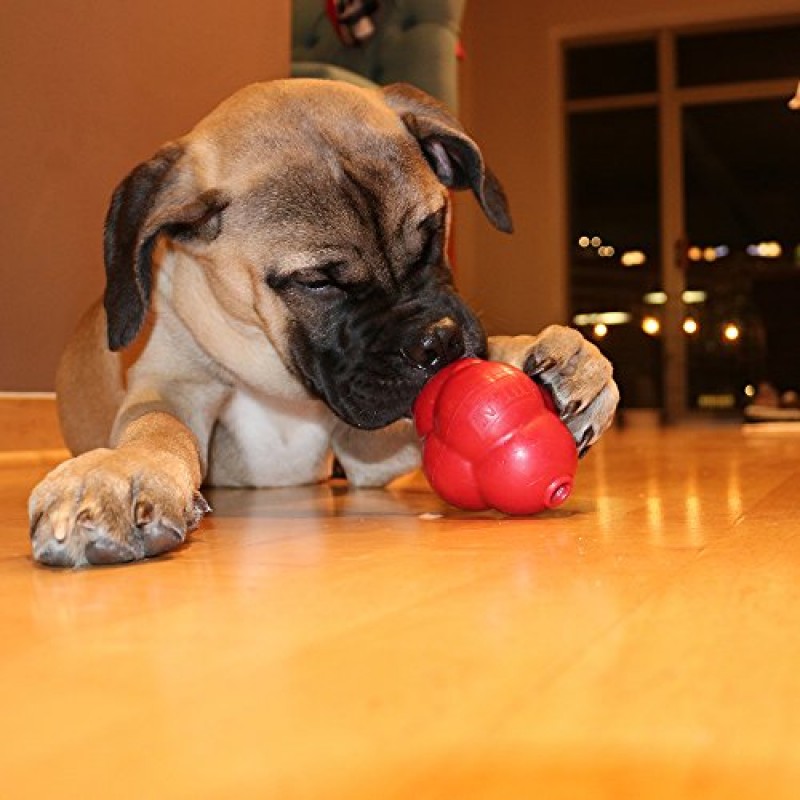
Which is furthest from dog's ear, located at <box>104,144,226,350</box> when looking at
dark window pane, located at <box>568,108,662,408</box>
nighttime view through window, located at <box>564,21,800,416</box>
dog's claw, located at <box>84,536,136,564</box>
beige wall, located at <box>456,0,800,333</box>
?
dark window pane, located at <box>568,108,662,408</box>

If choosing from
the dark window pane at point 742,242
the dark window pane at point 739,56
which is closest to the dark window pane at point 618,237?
the dark window pane at point 742,242

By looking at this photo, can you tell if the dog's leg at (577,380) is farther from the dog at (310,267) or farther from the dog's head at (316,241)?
the dog's head at (316,241)

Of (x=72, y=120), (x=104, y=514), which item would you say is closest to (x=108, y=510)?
(x=104, y=514)

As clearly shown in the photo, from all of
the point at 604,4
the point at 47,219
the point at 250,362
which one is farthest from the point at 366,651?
the point at 604,4

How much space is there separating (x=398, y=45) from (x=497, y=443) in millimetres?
3854

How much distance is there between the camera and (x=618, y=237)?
10.8 meters

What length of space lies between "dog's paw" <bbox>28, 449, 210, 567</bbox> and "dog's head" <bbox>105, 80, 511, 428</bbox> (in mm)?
615

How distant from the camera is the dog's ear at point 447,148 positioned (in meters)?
2.51

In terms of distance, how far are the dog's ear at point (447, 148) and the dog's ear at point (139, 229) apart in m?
0.51

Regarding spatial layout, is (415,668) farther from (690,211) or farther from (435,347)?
(690,211)

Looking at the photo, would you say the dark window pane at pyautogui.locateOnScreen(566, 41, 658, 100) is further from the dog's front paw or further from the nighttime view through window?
the dog's front paw

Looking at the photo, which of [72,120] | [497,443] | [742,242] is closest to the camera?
[497,443]

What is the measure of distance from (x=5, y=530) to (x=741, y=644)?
144 cm

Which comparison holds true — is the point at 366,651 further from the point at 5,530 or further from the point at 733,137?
the point at 733,137
